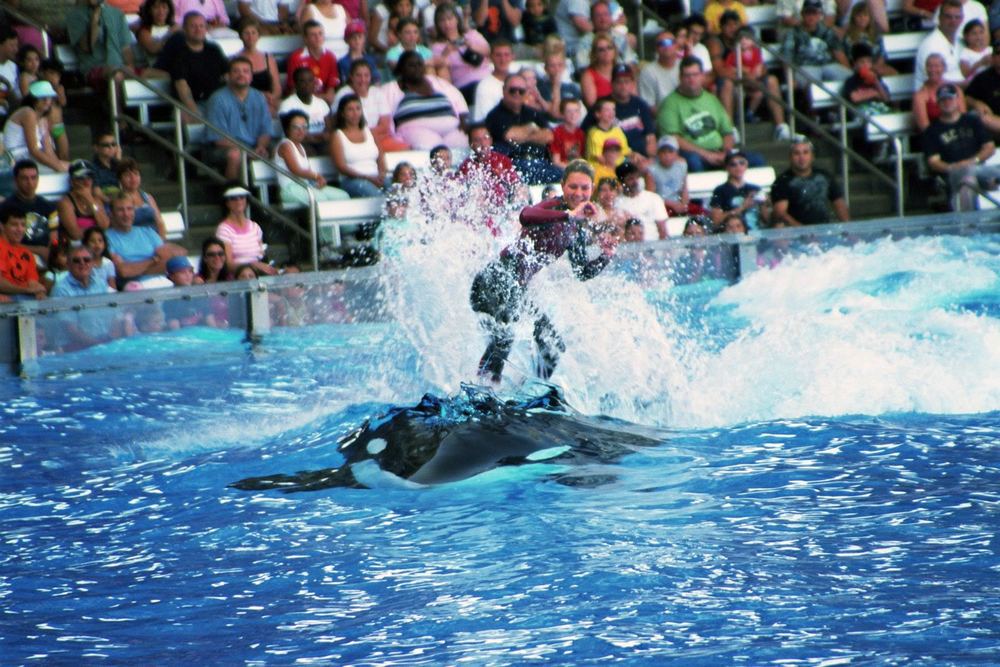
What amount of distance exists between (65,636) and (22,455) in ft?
9.67

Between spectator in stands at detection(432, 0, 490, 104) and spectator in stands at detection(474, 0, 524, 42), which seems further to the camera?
spectator in stands at detection(474, 0, 524, 42)

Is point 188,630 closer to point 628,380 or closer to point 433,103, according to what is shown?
point 628,380

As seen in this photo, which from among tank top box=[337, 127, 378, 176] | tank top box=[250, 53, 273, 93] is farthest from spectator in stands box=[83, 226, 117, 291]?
tank top box=[250, 53, 273, 93]

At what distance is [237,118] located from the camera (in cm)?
1224

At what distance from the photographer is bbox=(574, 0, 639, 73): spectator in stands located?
14242 millimetres

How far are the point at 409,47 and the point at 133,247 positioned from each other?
11.6 feet

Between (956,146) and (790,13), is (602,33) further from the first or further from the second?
(956,146)

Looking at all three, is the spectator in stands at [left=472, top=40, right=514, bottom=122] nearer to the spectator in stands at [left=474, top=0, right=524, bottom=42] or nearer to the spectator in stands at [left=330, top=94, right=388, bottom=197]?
the spectator in stands at [left=474, top=0, right=524, bottom=42]

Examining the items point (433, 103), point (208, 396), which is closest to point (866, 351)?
point (208, 396)

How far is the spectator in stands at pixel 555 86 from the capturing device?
43.9 feet

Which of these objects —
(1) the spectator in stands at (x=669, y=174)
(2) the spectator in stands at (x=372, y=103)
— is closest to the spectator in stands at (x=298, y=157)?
(2) the spectator in stands at (x=372, y=103)

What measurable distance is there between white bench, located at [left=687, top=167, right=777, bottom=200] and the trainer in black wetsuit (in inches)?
223

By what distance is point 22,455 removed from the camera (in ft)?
24.3

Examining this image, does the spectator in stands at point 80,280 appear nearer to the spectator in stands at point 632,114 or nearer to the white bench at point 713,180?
the spectator in stands at point 632,114
